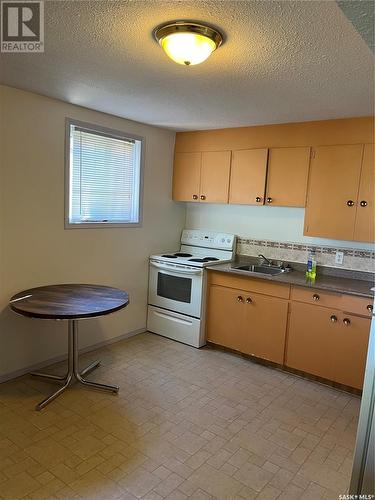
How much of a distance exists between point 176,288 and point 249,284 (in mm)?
844

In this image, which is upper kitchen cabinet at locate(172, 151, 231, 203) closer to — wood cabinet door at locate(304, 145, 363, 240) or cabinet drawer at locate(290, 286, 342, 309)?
wood cabinet door at locate(304, 145, 363, 240)

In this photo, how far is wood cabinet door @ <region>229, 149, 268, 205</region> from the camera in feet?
12.1

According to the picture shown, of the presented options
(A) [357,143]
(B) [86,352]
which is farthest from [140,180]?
(A) [357,143]

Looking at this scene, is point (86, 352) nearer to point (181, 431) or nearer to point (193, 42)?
point (181, 431)

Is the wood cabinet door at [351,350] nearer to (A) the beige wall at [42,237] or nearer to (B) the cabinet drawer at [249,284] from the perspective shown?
(B) the cabinet drawer at [249,284]

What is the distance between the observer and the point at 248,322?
11.8ft

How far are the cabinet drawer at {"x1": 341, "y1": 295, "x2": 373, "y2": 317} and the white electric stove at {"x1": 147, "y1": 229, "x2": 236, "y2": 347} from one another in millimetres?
1380

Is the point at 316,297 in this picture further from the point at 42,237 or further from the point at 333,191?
the point at 42,237

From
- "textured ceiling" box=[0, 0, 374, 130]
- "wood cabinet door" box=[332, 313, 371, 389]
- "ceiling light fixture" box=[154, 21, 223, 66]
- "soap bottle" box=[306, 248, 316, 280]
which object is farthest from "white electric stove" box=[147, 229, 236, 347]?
"ceiling light fixture" box=[154, 21, 223, 66]

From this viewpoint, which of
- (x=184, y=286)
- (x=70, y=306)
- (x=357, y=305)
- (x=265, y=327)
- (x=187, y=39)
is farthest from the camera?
(x=184, y=286)

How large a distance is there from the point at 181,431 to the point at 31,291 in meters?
1.60

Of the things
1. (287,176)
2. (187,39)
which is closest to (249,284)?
(287,176)

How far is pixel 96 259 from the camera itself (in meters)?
3.65

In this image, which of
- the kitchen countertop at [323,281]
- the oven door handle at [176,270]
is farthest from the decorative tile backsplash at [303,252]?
the oven door handle at [176,270]
